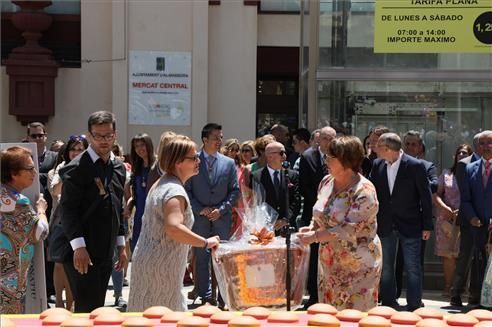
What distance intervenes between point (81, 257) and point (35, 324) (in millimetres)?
2230

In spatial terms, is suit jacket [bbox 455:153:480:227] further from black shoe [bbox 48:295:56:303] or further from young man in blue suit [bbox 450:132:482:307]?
black shoe [bbox 48:295:56:303]

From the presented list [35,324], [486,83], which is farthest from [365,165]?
[35,324]

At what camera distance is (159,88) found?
52.9 ft

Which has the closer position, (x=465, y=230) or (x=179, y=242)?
(x=179, y=242)

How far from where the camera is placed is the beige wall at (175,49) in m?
16.0

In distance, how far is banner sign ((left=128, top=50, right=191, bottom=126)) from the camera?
16.1 m

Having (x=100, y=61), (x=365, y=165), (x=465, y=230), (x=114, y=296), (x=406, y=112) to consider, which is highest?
(x=100, y=61)

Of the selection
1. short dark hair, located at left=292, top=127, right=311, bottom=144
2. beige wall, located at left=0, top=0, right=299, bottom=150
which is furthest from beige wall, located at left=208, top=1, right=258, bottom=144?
short dark hair, located at left=292, top=127, right=311, bottom=144

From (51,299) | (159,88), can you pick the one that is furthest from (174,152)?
(159,88)

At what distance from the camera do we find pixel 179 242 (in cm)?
446

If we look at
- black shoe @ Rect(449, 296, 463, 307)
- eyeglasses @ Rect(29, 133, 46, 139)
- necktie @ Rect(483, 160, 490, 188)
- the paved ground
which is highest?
eyeglasses @ Rect(29, 133, 46, 139)

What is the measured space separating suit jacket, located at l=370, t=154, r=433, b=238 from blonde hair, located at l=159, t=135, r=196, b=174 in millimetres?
4033

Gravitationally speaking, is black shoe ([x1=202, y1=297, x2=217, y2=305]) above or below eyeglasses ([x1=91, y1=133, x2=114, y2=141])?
below

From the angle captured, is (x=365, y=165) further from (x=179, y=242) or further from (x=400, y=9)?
(x=179, y=242)
